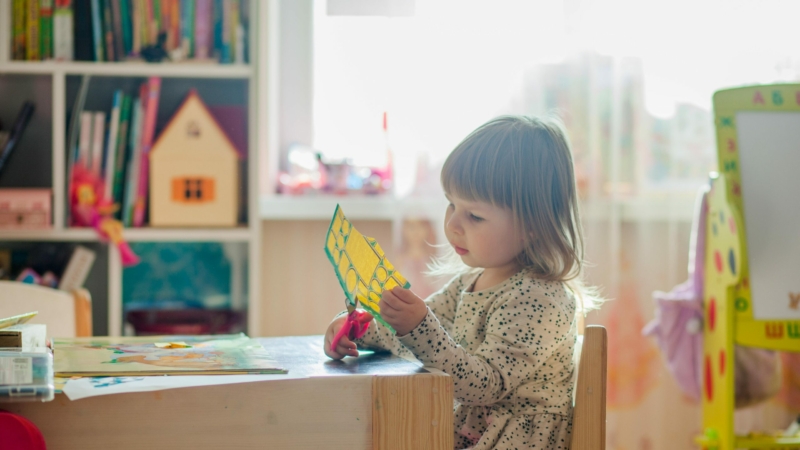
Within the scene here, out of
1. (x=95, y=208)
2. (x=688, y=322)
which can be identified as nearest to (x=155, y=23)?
(x=95, y=208)

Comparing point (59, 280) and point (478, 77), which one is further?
point (478, 77)

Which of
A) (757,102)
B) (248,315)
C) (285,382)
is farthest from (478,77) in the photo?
(285,382)

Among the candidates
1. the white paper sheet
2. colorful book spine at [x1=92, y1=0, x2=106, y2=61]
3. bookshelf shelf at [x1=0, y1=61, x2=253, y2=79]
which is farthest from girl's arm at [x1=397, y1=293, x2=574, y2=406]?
colorful book spine at [x1=92, y1=0, x2=106, y2=61]

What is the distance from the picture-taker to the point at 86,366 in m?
0.78

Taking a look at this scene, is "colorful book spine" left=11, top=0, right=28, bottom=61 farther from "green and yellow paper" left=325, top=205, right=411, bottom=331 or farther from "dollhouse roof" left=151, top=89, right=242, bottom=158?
"green and yellow paper" left=325, top=205, right=411, bottom=331

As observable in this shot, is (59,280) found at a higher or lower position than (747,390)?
higher

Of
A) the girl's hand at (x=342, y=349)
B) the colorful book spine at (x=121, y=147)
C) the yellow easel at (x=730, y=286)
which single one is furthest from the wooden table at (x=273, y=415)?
the colorful book spine at (x=121, y=147)

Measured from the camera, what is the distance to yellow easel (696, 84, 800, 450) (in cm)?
151

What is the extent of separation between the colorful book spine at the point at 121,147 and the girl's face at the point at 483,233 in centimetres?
107

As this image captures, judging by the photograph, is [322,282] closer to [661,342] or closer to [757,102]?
[661,342]

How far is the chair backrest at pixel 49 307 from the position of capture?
127cm

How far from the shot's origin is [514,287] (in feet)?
3.34

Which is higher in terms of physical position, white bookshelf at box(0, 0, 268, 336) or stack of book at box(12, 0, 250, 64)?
stack of book at box(12, 0, 250, 64)

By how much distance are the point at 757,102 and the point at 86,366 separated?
1.39 meters
